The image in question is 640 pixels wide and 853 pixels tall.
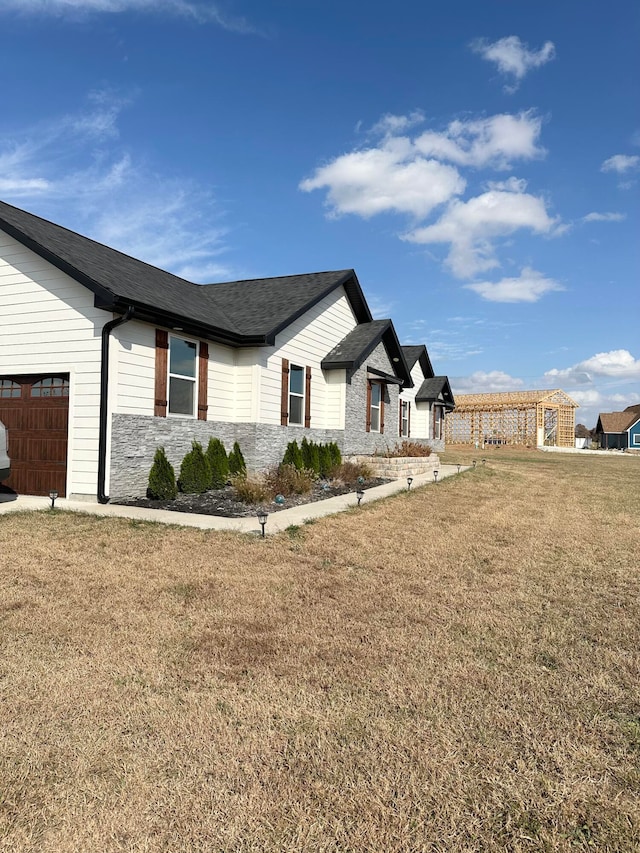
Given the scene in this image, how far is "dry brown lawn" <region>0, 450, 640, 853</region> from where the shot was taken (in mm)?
2068

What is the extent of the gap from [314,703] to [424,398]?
86.3 ft

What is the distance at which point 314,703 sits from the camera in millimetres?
2969

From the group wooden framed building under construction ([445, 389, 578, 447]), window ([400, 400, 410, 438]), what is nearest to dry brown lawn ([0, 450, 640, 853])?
window ([400, 400, 410, 438])

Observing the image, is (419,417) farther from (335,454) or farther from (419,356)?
(335,454)

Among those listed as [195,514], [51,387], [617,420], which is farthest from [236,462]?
[617,420]

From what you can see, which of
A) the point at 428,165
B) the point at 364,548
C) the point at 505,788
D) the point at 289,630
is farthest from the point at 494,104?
the point at 505,788

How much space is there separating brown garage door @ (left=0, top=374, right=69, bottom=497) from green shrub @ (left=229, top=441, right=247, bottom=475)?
12.6 feet

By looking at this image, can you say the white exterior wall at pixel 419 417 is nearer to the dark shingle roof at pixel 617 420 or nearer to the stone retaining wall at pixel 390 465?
the stone retaining wall at pixel 390 465

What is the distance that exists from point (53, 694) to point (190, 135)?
15.9 meters

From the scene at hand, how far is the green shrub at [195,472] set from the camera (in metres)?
11.1

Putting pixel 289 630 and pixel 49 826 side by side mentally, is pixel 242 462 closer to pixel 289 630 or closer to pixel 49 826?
pixel 289 630

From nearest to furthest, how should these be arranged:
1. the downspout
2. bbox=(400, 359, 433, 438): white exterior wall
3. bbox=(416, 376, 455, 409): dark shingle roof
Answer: the downspout < bbox=(416, 376, 455, 409): dark shingle roof < bbox=(400, 359, 433, 438): white exterior wall

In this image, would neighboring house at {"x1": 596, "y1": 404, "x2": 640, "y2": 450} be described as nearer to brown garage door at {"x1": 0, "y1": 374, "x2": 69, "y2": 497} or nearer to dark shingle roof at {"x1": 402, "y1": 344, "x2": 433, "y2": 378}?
dark shingle roof at {"x1": 402, "y1": 344, "x2": 433, "y2": 378}

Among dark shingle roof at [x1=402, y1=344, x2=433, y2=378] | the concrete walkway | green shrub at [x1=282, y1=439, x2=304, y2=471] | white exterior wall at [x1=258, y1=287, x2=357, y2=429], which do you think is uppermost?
dark shingle roof at [x1=402, y1=344, x2=433, y2=378]
